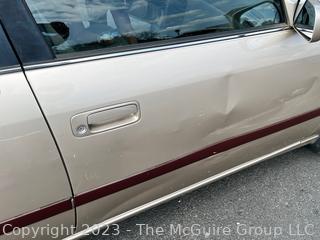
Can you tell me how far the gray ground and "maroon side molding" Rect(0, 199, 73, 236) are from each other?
2.24 ft

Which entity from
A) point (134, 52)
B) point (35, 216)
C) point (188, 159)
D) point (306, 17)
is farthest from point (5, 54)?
point (306, 17)

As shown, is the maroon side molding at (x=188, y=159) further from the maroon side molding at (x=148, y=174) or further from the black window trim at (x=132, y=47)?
the black window trim at (x=132, y=47)

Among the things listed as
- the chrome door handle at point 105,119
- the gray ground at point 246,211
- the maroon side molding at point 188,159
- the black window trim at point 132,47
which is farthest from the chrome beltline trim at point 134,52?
the gray ground at point 246,211

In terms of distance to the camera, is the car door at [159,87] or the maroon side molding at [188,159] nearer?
the car door at [159,87]

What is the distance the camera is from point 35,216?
140 centimetres

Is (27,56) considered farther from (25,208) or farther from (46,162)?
(25,208)

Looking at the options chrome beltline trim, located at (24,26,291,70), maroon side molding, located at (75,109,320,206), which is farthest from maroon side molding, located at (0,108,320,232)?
chrome beltline trim, located at (24,26,291,70)

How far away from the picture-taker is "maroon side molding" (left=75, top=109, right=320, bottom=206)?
1541 millimetres

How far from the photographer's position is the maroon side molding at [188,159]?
60.7 inches

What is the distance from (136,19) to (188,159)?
0.67 m

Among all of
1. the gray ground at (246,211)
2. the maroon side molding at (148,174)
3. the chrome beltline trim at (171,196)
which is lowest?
the gray ground at (246,211)

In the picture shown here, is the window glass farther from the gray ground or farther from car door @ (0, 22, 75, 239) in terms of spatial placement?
car door @ (0, 22, 75, 239)

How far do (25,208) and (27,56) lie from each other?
54 cm

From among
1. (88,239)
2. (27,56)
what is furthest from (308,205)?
(27,56)
